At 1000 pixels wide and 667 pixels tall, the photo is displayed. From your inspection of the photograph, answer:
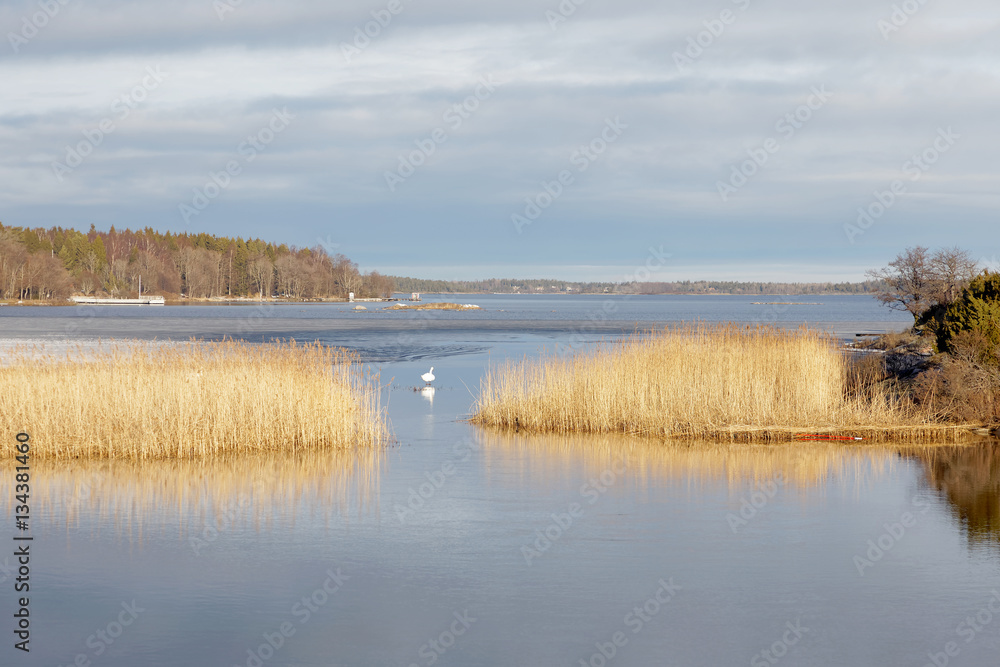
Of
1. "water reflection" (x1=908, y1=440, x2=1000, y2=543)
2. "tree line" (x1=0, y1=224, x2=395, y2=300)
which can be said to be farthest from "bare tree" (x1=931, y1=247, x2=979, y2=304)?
"tree line" (x1=0, y1=224, x2=395, y2=300)

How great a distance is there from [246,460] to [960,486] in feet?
33.4

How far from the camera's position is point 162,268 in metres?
138

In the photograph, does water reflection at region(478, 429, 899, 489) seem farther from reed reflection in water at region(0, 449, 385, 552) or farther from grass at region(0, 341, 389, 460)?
grass at region(0, 341, 389, 460)

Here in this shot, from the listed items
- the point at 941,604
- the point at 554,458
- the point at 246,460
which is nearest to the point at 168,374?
the point at 246,460

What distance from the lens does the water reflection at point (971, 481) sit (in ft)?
34.1

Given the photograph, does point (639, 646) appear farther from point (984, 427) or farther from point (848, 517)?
point (984, 427)

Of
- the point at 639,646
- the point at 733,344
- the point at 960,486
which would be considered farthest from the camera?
the point at 733,344

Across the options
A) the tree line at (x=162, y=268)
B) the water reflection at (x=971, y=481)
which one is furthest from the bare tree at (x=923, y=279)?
the tree line at (x=162, y=268)

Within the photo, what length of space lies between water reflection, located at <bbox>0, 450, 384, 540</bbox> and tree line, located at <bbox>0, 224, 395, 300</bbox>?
108347 millimetres

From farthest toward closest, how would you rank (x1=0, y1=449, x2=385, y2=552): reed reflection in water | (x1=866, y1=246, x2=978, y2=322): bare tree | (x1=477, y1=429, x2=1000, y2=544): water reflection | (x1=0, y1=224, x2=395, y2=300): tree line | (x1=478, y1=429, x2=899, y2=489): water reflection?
(x1=0, y1=224, x2=395, y2=300): tree line → (x1=866, y1=246, x2=978, y2=322): bare tree → (x1=478, y1=429, x2=899, y2=489): water reflection → (x1=477, y1=429, x2=1000, y2=544): water reflection → (x1=0, y1=449, x2=385, y2=552): reed reflection in water

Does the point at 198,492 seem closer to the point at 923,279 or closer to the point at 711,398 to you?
the point at 711,398

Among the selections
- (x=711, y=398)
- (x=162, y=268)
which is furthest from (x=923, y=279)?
(x=162, y=268)

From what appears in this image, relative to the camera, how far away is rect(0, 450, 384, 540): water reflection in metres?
10.3

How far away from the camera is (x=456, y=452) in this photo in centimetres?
1473
